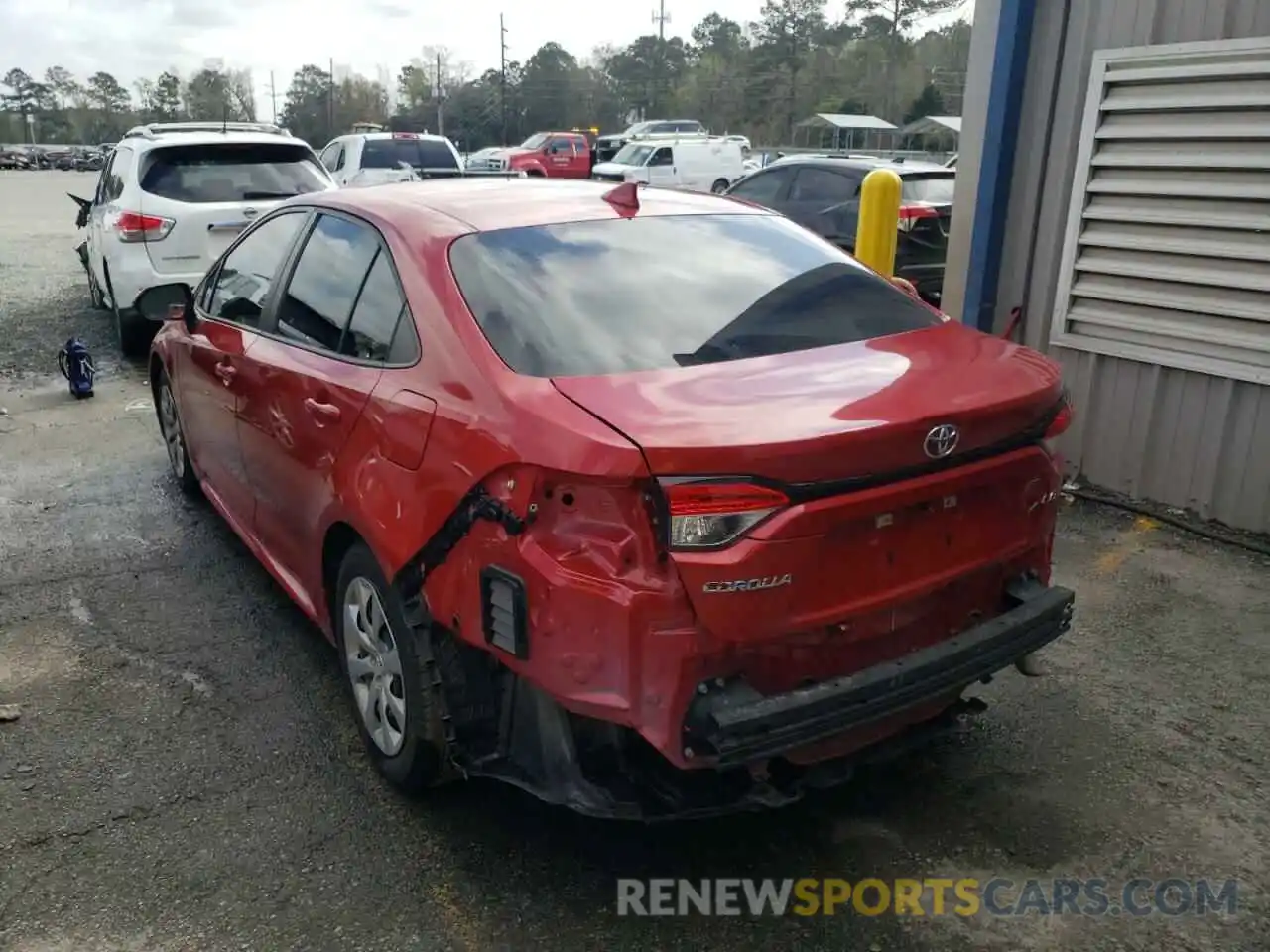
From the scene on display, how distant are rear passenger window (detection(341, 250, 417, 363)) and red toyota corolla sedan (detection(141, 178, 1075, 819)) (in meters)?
0.01

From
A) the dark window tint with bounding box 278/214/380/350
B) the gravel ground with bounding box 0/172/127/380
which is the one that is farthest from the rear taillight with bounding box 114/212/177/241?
the dark window tint with bounding box 278/214/380/350

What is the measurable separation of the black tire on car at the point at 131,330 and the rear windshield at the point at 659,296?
266 inches

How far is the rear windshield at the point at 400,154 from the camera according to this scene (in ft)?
50.4

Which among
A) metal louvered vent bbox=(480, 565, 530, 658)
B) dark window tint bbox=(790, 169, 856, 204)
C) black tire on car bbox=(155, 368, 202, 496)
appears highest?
dark window tint bbox=(790, 169, 856, 204)

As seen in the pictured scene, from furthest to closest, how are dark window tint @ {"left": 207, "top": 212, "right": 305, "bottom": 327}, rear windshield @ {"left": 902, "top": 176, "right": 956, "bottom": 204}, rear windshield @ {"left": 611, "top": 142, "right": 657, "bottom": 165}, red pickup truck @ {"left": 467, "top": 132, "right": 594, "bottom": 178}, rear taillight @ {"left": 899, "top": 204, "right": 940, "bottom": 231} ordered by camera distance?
red pickup truck @ {"left": 467, "top": 132, "right": 594, "bottom": 178}, rear windshield @ {"left": 611, "top": 142, "right": 657, "bottom": 165}, rear windshield @ {"left": 902, "top": 176, "right": 956, "bottom": 204}, rear taillight @ {"left": 899, "top": 204, "right": 940, "bottom": 231}, dark window tint @ {"left": 207, "top": 212, "right": 305, "bottom": 327}

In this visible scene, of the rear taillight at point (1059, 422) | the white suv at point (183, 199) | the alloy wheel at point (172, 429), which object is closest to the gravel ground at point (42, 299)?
the white suv at point (183, 199)

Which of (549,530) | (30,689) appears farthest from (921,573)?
(30,689)

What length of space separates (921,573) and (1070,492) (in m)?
3.47

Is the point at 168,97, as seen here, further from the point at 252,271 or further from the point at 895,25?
the point at 252,271

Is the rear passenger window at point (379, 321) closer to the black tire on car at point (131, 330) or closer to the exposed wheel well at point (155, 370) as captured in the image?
the exposed wheel well at point (155, 370)

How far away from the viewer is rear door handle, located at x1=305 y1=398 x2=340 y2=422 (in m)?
3.07

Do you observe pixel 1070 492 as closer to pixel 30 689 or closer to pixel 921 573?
pixel 921 573

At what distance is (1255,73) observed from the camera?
462cm

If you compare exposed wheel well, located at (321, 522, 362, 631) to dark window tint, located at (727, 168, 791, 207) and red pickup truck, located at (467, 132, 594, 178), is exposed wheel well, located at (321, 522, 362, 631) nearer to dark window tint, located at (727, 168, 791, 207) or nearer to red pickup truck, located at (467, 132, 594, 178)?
dark window tint, located at (727, 168, 791, 207)
